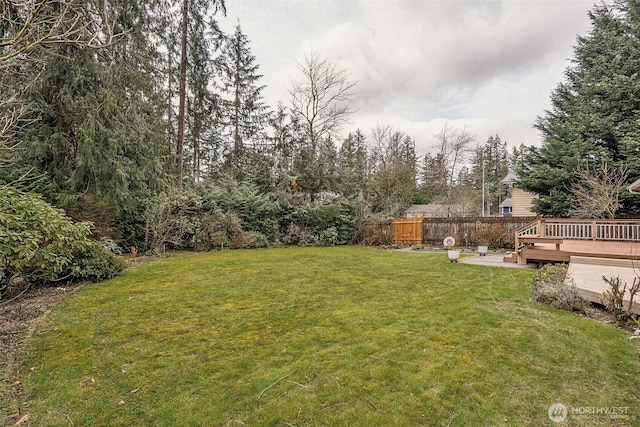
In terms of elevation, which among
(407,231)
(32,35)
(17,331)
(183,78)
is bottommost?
(17,331)

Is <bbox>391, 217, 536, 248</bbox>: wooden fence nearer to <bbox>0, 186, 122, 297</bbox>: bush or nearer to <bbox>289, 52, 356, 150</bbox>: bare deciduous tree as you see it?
<bbox>289, 52, 356, 150</bbox>: bare deciduous tree

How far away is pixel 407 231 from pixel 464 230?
8.02ft

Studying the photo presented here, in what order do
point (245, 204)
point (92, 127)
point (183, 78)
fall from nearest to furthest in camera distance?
1. point (92, 127)
2. point (245, 204)
3. point (183, 78)

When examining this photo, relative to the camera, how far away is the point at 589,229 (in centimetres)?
867

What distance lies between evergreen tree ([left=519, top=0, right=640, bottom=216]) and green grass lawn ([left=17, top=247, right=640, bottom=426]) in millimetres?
9718

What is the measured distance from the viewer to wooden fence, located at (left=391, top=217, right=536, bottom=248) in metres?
12.1

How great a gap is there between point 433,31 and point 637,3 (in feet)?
29.9

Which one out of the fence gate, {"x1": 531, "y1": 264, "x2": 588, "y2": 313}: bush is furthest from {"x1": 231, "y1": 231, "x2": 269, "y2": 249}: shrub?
{"x1": 531, "y1": 264, "x2": 588, "y2": 313}: bush

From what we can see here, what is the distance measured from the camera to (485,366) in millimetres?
2775

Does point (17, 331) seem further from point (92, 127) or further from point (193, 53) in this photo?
point (193, 53)

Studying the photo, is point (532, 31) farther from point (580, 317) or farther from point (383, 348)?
point (383, 348)

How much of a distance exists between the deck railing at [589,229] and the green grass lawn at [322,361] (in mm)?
4948

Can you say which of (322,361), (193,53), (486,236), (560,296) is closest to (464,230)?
(486,236)

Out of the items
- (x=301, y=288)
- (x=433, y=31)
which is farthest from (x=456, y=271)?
(x=433, y=31)
